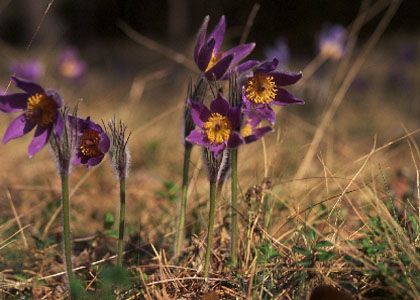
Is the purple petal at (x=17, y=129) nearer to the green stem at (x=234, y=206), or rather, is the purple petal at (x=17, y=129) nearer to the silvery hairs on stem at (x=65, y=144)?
the silvery hairs on stem at (x=65, y=144)

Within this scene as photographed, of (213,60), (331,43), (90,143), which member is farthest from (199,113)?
(331,43)

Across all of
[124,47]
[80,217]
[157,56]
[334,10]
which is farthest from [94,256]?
[124,47]

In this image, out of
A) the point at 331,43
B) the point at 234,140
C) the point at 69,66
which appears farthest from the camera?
the point at 69,66

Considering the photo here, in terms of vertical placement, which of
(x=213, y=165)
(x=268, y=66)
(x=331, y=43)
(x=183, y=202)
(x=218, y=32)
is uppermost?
(x=331, y=43)

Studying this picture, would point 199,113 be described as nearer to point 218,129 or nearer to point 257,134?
point 218,129

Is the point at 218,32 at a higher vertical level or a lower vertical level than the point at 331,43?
lower

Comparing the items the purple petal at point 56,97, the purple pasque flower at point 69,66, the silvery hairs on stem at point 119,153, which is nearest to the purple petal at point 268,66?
the silvery hairs on stem at point 119,153
